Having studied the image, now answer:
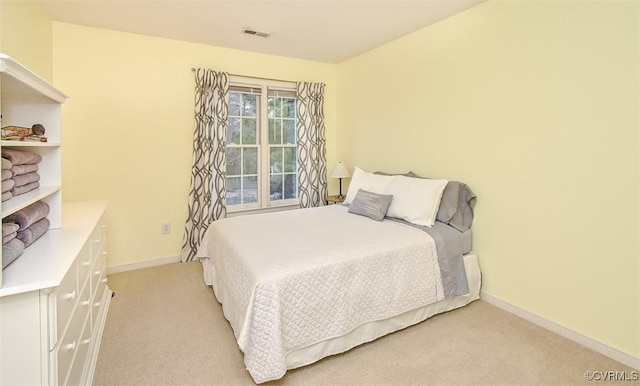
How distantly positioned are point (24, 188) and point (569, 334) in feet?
11.1

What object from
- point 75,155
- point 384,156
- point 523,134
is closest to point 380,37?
point 384,156

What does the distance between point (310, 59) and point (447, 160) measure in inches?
90.7

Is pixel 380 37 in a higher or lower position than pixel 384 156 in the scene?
higher

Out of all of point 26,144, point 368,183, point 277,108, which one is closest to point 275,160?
point 277,108

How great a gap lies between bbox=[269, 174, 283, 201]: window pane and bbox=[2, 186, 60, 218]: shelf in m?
2.55

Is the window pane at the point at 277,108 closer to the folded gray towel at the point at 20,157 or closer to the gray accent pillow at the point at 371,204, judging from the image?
the gray accent pillow at the point at 371,204

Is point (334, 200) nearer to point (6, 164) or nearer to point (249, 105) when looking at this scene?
point (249, 105)

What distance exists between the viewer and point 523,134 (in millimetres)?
2438

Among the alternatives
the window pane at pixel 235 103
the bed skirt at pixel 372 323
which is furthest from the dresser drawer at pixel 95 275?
the window pane at pixel 235 103

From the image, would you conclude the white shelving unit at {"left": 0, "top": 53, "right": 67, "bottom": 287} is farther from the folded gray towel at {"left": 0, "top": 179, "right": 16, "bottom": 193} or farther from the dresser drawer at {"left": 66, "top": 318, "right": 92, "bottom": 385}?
the dresser drawer at {"left": 66, "top": 318, "right": 92, "bottom": 385}

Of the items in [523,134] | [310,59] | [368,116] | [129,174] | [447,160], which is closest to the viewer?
[523,134]

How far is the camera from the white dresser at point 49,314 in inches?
46.0

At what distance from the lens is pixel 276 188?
4371 millimetres

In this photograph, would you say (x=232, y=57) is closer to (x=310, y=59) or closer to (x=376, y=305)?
(x=310, y=59)
